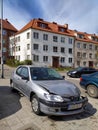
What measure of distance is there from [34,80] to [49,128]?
6.82 feet

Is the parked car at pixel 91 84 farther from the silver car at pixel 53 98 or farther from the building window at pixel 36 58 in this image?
the building window at pixel 36 58

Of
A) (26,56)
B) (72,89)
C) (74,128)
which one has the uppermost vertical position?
(26,56)

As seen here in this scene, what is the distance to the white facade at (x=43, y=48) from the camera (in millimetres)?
36125

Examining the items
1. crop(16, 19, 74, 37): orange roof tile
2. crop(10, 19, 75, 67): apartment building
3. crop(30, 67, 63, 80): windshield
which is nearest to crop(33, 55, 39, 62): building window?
crop(10, 19, 75, 67): apartment building

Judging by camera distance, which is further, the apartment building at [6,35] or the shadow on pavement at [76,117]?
the apartment building at [6,35]

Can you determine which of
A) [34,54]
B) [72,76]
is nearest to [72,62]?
[34,54]

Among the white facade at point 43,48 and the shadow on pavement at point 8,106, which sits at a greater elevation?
the white facade at point 43,48

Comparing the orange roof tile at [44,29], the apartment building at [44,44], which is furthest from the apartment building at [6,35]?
the orange roof tile at [44,29]

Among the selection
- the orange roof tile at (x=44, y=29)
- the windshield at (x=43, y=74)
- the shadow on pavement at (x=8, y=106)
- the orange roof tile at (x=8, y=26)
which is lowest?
the shadow on pavement at (x=8, y=106)

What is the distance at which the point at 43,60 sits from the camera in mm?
37625

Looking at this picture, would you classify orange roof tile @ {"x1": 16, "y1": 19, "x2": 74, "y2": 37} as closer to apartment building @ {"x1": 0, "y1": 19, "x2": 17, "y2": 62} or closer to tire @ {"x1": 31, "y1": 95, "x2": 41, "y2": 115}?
apartment building @ {"x1": 0, "y1": 19, "x2": 17, "y2": 62}

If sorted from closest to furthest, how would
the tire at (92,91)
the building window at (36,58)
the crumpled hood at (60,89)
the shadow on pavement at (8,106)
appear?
the crumpled hood at (60,89)
the shadow on pavement at (8,106)
the tire at (92,91)
the building window at (36,58)

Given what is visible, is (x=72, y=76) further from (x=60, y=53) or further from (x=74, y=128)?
(x=60, y=53)

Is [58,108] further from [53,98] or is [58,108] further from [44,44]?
[44,44]
